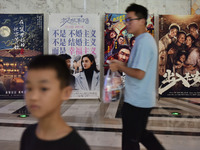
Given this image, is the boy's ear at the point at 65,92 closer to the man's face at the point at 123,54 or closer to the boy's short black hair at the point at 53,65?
the boy's short black hair at the point at 53,65

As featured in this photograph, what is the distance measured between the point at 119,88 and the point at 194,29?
14.6 ft

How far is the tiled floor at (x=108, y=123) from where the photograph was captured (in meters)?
2.74

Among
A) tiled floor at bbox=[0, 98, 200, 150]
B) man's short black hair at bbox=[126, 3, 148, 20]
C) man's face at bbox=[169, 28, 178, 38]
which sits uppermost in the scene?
man's face at bbox=[169, 28, 178, 38]

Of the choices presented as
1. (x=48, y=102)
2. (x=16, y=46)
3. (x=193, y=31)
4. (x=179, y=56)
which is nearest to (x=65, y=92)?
(x=48, y=102)

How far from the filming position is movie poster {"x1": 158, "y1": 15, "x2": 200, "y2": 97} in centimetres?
552

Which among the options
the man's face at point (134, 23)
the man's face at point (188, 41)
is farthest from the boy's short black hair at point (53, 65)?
the man's face at point (188, 41)

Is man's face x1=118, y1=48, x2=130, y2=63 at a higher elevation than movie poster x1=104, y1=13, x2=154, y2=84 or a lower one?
lower

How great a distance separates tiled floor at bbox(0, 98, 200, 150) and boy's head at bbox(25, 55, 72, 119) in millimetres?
1917

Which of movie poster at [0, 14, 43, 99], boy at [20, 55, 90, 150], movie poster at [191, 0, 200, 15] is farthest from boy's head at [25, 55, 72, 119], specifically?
movie poster at [191, 0, 200, 15]

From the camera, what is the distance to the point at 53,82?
797 millimetres

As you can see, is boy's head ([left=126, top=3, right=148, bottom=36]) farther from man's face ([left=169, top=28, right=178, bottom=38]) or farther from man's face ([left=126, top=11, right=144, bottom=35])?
man's face ([left=169, top=28, right=178, bottom=38])

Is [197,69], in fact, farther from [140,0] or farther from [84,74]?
[84,74]

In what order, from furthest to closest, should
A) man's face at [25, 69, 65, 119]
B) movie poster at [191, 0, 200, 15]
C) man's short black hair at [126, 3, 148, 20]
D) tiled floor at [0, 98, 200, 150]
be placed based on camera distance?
movie poster at [191, 0, 200, 15]
tiled floor at [0, 98, 200, 150]
man's short black hair at [126, 3, 148, 20]
man's face at [25, 69, 65, 119]

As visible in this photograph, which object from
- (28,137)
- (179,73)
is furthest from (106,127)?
(179,73)
